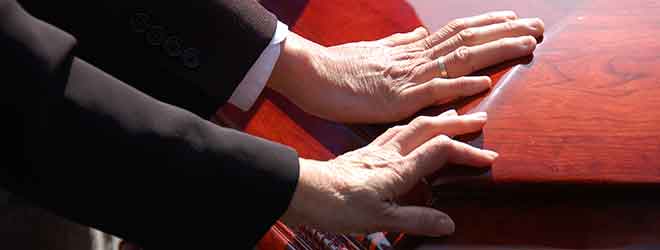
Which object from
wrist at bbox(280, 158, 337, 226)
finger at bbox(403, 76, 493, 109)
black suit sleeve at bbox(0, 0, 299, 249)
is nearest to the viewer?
black suit sleeve at bbox(0, 0, 299, 249)

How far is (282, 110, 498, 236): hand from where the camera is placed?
34.2 inches

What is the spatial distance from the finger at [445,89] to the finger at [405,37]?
0.10m

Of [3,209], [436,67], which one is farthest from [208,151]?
[3,209]

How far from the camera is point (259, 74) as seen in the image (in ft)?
3.57

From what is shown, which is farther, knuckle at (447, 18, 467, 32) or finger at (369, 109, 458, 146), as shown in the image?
knuckle at (447, 18, 467, 32)

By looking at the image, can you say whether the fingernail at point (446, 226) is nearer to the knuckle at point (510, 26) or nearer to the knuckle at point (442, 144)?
the knuckle at point (442, 144)

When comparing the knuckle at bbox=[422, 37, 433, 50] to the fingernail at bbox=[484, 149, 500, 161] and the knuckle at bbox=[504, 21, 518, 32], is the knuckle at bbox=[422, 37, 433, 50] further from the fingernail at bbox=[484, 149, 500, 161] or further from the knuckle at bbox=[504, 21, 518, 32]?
the fingernail at bbox=[484, 149, 500, 161]

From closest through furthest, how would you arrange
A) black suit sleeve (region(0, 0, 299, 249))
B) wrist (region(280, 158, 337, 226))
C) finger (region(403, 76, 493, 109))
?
black suit sleeve (region(0, 0, 299, 249)) → wrist (region(280, 158, 337, 226)) → finger (region(403, 76, 493, 109))

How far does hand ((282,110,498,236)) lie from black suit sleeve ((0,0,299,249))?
0.03 meters

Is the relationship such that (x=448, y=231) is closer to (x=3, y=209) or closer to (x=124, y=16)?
(x=124, y=16)

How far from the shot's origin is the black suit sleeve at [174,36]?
105 centimetres

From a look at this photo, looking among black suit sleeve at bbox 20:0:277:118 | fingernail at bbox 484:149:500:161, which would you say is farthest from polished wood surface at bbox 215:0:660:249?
black suit sleeve at bbox 20:0:277:118

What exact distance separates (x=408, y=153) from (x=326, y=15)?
0.34 metres

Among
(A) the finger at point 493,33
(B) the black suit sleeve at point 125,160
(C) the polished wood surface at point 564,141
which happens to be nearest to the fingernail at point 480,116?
(C) the polished wood surface at point 564,141
